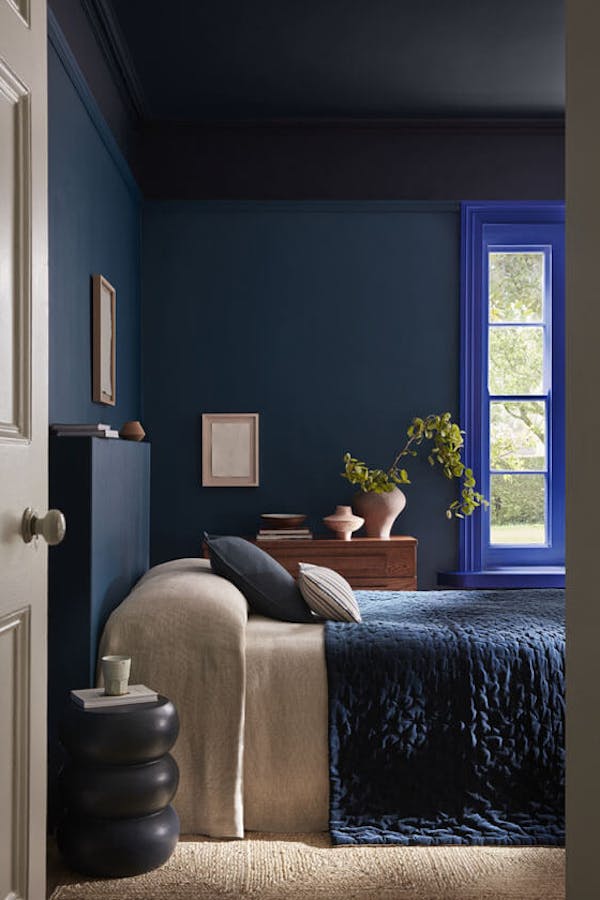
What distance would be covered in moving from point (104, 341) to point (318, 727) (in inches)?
82.1

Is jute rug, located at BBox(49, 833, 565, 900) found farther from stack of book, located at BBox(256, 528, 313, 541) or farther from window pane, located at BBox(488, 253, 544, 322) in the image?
window pane, located at BBox(488, 253, 544, 322)

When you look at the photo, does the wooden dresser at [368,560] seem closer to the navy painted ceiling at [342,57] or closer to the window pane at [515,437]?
the window pane at [515,437]

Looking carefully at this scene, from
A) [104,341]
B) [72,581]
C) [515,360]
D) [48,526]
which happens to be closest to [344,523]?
[515,360]

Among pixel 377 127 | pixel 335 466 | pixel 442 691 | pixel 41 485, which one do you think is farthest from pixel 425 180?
pixel 41 485

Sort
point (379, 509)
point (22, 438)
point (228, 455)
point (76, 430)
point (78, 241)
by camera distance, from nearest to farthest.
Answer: point (22, 438)
point (76, 430)
point (78, 241)
point (379, 509)
point (228, 455)

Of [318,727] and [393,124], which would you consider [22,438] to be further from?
[393,124]

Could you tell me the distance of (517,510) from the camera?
5.91m

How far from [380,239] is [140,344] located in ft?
4.92

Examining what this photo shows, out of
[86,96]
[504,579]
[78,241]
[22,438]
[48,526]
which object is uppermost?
[86,96]

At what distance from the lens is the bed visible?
9.89 feet

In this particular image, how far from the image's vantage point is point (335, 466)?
5777 mm

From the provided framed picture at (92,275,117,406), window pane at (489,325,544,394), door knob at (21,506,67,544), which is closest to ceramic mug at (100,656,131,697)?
door knob at (21,506,67,544)

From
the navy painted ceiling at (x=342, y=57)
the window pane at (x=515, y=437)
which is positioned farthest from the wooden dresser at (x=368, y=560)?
the navy painted ceiling at (x=342, y=57)

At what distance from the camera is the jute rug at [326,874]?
2652mm
